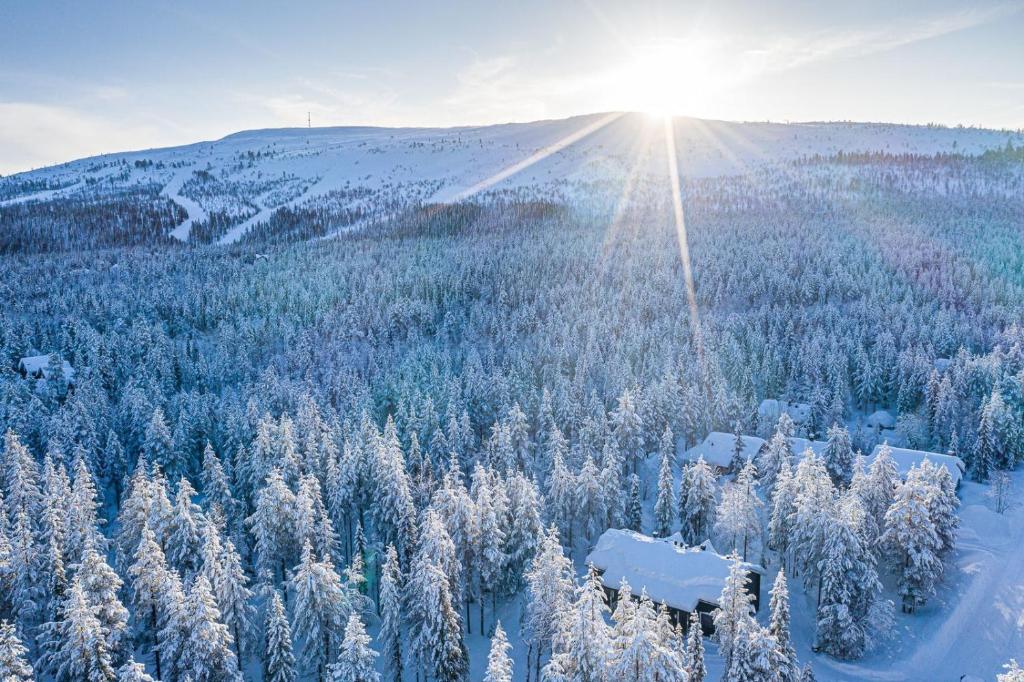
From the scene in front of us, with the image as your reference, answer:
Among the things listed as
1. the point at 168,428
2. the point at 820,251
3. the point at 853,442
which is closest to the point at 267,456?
the point at 168,428

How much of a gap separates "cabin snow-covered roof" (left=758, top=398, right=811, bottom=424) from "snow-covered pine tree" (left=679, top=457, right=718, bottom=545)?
29.1 metres

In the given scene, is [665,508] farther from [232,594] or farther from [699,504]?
[232,594]

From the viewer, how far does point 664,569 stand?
39.9m

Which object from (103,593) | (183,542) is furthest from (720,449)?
(103,593)

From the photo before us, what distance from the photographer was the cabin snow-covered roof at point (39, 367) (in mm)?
82062

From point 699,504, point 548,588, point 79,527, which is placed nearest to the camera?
point 548,588

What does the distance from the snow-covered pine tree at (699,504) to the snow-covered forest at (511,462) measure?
0.22m

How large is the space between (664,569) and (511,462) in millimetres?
17770

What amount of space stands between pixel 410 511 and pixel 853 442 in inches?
1904

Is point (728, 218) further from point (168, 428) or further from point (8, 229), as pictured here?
point (8, 229)

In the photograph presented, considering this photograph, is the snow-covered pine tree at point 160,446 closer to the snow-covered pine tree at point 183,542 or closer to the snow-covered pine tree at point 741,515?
the snow-covered pine tree at point 183,542

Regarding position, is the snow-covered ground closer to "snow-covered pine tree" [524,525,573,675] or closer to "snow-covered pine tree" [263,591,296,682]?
"snow-covered pine tree" [524,525,573,675]

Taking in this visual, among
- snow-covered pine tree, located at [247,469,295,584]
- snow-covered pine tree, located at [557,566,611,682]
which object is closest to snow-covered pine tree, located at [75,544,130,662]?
snow-covered pine tree, located at [247,469,295,584]

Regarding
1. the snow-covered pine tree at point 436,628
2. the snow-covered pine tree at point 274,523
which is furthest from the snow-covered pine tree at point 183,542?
the snow-covered pine tree at point 436,628
